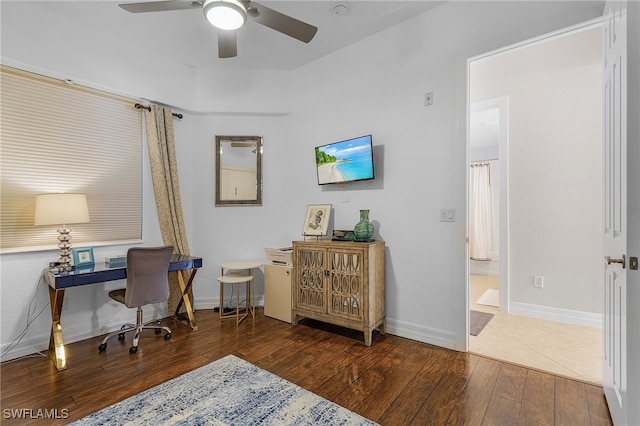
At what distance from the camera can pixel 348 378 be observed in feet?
7.08

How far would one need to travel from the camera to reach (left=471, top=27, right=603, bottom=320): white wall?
311 centimetres

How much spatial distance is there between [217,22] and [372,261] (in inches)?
87.5

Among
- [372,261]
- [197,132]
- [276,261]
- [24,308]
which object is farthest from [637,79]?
[24,308]

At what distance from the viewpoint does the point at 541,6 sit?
7.33 ft

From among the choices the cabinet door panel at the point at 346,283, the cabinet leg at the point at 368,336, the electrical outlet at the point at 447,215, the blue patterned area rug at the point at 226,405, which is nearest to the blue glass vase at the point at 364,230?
the cabinet door panel at the point at 346,283

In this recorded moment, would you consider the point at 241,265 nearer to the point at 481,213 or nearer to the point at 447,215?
the point at 447,215

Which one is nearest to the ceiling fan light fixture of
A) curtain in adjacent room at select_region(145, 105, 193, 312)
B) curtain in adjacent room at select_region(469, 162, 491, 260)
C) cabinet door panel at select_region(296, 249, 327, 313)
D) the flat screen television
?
the flat screen television

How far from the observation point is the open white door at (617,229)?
1.37m

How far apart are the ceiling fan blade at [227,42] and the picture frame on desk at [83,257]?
212 cm

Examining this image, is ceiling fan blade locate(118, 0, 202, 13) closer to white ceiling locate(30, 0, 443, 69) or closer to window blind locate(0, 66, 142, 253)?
white ceiling locate(30, 0, 443, 69)

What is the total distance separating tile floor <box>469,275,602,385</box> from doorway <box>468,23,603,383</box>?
19 millimetres

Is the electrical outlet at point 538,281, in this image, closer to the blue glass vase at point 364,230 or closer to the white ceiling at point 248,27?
the blue glass vase at point 364,230

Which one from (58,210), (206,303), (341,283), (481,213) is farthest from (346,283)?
(481,213)

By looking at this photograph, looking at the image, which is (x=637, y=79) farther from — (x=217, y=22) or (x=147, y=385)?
(x=147, y=385)
